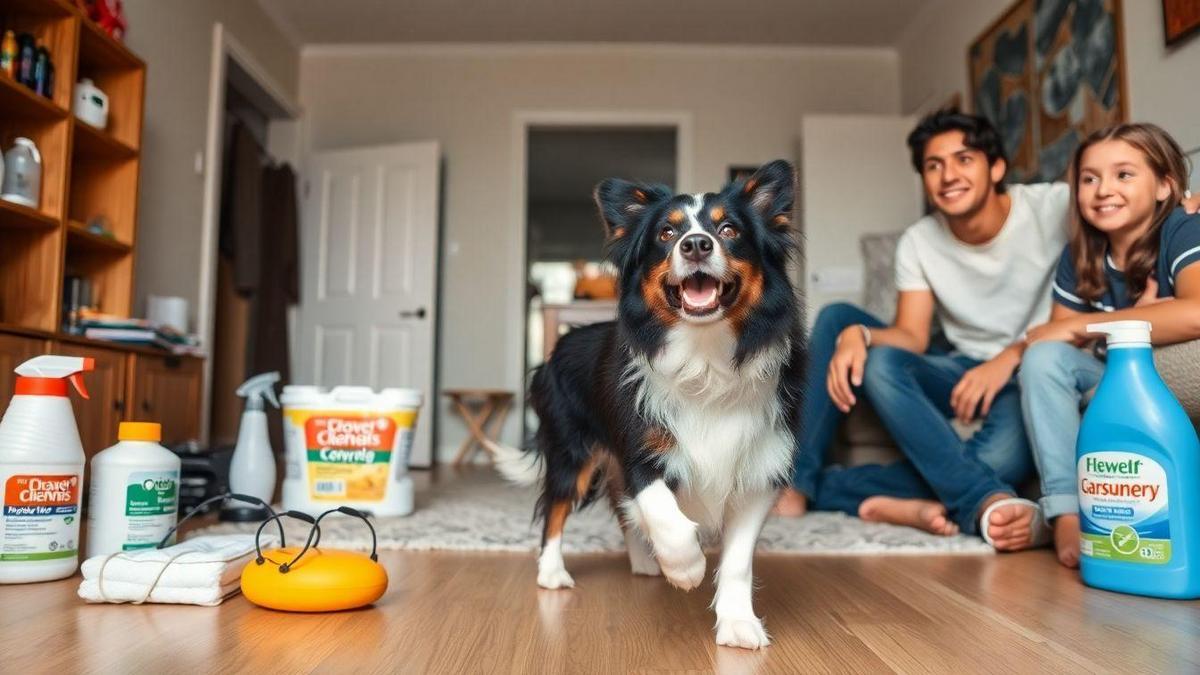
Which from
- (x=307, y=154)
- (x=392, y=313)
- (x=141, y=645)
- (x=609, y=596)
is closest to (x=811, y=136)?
(x=392, y=313)

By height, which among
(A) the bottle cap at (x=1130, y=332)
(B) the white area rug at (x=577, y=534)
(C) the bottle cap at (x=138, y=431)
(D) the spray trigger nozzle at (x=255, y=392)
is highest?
(A) the bottle cap at (x=1130, y=332)

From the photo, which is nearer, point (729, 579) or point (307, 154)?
point (729, 579)

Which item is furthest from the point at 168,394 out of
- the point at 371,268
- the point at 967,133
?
the point at 967,133

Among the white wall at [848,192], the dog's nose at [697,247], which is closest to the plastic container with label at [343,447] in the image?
the dog's nose at [697,247]

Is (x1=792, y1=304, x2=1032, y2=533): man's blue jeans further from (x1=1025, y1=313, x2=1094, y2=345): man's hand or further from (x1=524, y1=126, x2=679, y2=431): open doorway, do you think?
(x1=524, y1=126, x2=679, y2=431): open doorway

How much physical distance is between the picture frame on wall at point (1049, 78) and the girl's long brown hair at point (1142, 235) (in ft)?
5.00

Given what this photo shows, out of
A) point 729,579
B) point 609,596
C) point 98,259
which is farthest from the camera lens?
point 98,259

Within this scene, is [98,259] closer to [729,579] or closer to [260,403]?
[260,403]

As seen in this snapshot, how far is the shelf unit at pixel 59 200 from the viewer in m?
2.65

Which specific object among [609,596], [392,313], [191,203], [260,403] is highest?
[191,203]

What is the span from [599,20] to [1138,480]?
4.88 metres

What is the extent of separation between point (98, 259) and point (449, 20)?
3.26 metres

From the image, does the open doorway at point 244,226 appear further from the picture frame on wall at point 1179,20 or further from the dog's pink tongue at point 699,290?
the picture frame on wall at point 1179,20

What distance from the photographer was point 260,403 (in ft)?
8.63
